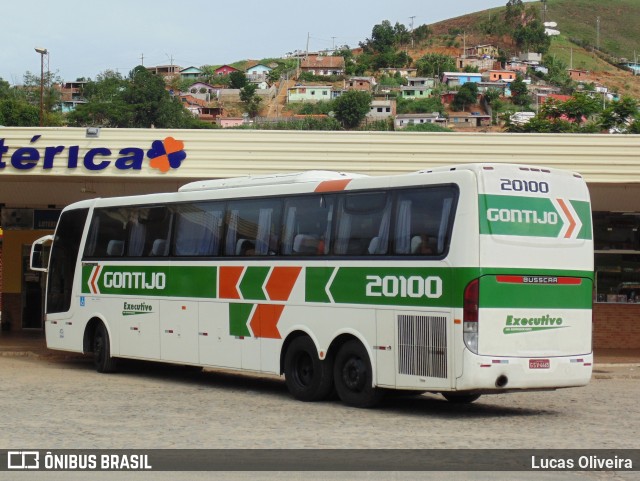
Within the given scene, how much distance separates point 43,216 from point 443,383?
20122 millimetres

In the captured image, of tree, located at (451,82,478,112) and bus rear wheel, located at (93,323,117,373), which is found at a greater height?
tree, located at (451,82,478,112)

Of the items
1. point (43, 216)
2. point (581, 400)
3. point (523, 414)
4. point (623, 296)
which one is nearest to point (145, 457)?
point (523, 414)

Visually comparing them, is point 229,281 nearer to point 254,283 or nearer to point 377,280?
point 254,283

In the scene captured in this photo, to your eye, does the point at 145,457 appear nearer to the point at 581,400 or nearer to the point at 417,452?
the point at 417,452

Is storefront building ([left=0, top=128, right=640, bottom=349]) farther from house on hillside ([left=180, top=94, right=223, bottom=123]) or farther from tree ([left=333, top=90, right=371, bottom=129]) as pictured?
house on hillside ([left=180, top=94, right=223, bottom=123])

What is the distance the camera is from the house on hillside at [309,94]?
19488 centimetres

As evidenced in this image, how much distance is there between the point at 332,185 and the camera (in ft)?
53.0

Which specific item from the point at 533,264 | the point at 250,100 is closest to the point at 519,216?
the point at 533,264

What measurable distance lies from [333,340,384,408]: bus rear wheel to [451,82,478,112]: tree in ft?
538

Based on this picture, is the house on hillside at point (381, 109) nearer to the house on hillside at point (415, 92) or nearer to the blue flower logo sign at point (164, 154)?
the house on hillside at point (415, 92)

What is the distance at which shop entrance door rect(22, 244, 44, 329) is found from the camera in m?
31.5

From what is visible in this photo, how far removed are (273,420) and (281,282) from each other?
11.3 ft

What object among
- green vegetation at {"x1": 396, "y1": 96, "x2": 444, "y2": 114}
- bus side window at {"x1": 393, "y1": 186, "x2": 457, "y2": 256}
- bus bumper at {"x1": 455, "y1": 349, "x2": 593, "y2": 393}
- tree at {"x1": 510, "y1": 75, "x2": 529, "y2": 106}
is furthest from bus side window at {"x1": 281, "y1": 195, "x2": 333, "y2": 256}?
tree at {"x1": 510, "y1": 75, "x2": 529, "y2": 106}

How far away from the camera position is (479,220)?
1394cm
